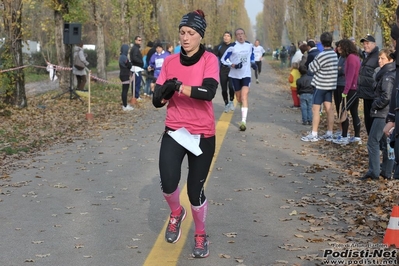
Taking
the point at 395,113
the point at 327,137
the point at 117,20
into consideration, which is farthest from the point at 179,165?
the point at 117,20

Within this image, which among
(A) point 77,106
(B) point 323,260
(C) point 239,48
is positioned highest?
(C) point 239,48

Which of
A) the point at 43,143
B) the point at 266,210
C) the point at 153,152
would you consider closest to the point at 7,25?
the point at 43,143

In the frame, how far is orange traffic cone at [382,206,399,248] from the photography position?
5.85 m

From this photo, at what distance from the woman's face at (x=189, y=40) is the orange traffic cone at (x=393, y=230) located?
2.25m

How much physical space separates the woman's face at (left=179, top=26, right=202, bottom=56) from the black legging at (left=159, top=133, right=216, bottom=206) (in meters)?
0.78

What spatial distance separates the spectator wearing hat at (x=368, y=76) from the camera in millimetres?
10891

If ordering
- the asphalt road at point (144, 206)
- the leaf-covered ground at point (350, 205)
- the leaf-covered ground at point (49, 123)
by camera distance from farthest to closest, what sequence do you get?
the leaf-covered ground at point (49, 123)
the leaf-covered ground at point (350, 205)
the asphalt road at point (144, 206)

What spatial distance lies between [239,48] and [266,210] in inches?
292

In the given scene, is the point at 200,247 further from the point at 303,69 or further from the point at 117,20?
the point at 117,20

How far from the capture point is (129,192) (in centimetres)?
867

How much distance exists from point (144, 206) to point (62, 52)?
17.1 meters

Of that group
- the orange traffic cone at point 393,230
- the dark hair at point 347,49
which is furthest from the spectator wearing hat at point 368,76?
the orange traffic cone at point 393,230

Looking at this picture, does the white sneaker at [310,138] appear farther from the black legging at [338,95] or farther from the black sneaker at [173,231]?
the black sneaker at [173,231]

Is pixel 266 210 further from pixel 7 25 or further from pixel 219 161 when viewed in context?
pixel 7 25
